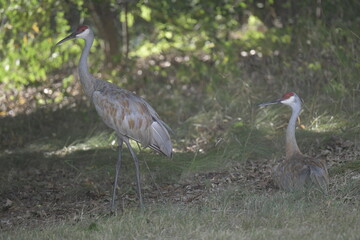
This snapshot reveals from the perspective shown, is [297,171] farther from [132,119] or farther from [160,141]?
[132,119]

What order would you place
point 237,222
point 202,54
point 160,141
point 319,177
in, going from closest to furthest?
1. point 237,222
2. point 319,177
3. point 160,141
4. point 202,54

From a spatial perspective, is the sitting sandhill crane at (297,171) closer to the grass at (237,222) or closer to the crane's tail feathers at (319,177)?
the crane's tail feathers at (319,177)

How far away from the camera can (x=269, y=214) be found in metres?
5.47

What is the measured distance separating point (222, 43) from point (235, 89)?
1.45 metres

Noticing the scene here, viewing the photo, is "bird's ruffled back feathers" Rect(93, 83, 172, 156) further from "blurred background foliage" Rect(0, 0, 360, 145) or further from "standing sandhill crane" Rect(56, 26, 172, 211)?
"blurred background foliage" Rect(0, 0, 360, 145)

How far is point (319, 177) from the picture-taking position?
616 cm

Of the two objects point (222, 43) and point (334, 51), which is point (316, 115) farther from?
point (222, 43)

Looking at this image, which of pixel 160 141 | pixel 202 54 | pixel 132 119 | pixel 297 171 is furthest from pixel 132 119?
pixel 202 54

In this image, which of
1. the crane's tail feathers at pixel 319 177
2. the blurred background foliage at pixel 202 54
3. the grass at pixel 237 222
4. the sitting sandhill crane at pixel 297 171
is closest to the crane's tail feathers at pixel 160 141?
the grass at pixel 237 222

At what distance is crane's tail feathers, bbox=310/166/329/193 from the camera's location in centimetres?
614

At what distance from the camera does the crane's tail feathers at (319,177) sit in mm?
6145

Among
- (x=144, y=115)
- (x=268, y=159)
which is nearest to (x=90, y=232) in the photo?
(x=144, y=115)

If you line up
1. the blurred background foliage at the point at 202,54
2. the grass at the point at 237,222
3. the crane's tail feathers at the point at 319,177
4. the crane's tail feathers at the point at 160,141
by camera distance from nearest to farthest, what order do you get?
1. the grass at the point at 237,222
2. the crane's tail feathers at the point at 319,177
3. the crane's tail feathers at the point at 160,141
4. the blurred background foliage at the point at 202,54

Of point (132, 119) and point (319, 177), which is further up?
point (132, 119)
